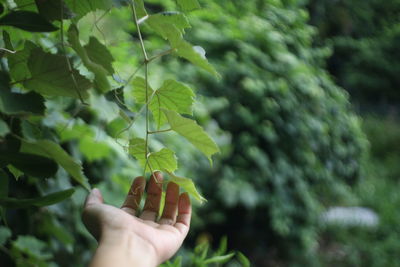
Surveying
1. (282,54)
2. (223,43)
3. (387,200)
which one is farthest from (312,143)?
(387,200)

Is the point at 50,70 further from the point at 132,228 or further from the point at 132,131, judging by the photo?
the point at 132,131

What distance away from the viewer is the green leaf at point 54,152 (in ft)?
1.80

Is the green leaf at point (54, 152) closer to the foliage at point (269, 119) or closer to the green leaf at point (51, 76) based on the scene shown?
the green leaf at point (51, 76)

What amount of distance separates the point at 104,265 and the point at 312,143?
290 cm

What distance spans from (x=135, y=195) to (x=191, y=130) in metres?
0.19

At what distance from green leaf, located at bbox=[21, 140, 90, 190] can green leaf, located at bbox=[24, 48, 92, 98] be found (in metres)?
0.08

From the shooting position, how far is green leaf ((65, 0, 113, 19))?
637 millimetres

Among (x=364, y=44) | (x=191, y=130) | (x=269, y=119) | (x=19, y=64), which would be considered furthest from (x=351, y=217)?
(x=19, y=64)

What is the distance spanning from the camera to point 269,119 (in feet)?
10.6

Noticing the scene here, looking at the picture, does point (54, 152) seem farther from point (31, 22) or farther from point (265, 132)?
point (265, 132)

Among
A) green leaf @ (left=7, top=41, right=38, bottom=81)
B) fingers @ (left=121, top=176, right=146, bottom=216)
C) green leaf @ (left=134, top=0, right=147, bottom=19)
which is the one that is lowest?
fingers @ (left=121, top=176, right=146, bottom=216)

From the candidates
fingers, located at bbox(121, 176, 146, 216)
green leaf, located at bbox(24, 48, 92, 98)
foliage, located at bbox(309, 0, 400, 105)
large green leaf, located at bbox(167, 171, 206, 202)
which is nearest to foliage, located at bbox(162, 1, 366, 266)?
foliage, located at bbox(309, 0, 400, 105)

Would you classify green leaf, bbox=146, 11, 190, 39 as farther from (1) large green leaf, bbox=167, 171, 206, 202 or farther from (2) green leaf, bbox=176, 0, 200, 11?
(1) large green leaf, bbox=167, 171, 206, 202

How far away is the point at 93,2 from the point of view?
25.4 inches
